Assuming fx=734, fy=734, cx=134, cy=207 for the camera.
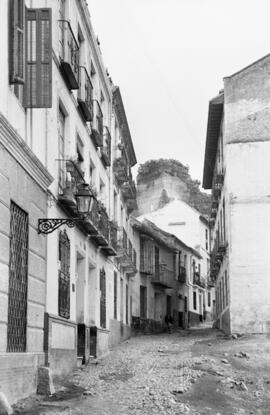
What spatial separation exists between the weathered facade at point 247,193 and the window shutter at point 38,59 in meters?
14.9

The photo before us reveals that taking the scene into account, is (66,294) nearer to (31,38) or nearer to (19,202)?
(19,202)

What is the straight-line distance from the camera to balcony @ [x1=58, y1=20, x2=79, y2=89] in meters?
14.4

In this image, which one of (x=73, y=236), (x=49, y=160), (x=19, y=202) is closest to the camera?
(x=19, y=202)

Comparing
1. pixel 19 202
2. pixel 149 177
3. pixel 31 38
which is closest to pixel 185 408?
pixel 19 202

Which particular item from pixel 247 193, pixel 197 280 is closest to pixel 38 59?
pixel 247 193

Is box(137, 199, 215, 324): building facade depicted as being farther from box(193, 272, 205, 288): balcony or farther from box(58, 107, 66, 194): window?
box(58, 107, 66, 194): window

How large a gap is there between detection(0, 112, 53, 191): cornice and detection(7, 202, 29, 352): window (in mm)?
688

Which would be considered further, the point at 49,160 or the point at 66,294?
the point at 66,294

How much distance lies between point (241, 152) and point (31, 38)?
49.6 feet

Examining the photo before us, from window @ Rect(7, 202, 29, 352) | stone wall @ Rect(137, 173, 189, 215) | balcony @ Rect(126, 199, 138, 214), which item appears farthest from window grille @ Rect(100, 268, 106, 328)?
stone wall @ Rect(137, 173, 189, 215)

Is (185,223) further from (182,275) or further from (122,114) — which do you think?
(122,114)

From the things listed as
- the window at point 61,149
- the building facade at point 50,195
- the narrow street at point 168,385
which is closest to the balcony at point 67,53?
the building facade at point 50,195

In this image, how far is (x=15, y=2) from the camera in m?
9.99

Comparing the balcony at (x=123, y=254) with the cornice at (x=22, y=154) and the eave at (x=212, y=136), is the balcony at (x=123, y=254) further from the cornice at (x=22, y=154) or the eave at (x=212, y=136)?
the cornice at (x=22, y=154)
